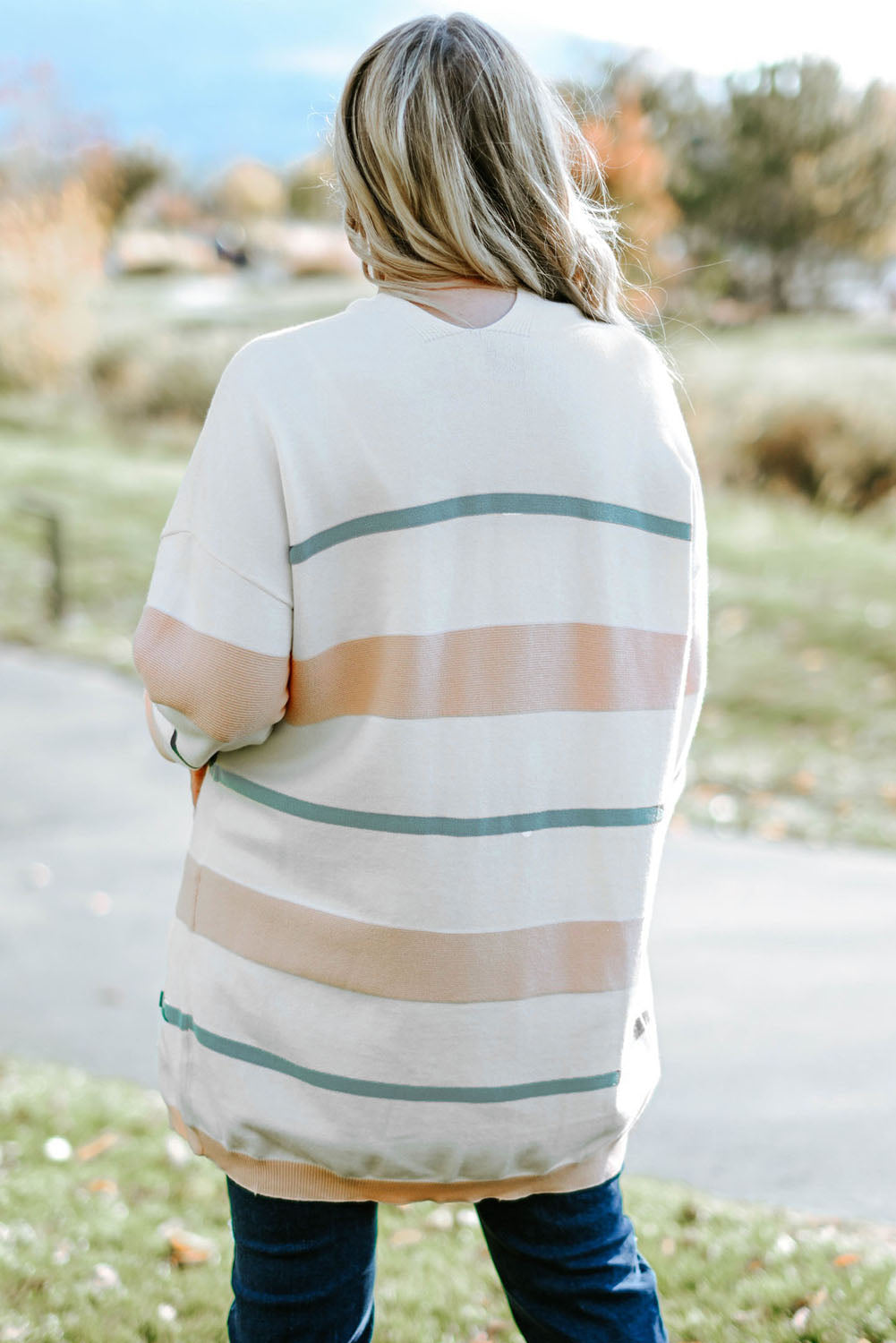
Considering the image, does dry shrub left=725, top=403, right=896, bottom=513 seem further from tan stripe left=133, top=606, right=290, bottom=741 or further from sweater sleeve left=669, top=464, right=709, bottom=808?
tan stripe left=133, top=606, right=290, bottom=741

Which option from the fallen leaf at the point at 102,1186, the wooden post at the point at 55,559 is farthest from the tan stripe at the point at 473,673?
the wooden post at the point at 55,559

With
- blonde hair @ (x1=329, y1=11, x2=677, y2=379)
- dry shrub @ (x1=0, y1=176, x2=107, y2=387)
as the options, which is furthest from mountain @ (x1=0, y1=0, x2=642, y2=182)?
dry shrub @ (x1=0, y1=176, x2=107, y2=387)

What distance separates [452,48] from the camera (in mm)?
1296

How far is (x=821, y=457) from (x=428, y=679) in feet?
42.6

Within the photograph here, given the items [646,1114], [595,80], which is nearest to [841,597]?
[646,1114]

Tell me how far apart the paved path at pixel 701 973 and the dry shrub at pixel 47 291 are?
495 inches

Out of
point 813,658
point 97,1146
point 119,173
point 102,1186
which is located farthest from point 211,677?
point 119,173

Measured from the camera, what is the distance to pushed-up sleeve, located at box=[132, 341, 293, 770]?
Result: 1218 mm

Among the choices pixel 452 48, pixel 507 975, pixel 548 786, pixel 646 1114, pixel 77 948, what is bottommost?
pixel 77 948

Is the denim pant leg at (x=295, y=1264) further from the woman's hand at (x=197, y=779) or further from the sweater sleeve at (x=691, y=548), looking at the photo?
the sweater sleeve at (x=691, y=548)

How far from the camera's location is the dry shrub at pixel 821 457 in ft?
43.3

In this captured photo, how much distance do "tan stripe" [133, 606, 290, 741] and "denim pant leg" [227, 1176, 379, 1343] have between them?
0.53m

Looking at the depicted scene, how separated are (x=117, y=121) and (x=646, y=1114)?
30.7 m

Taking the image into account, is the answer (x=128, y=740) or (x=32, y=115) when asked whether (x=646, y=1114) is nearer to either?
(x=128, y=740)
